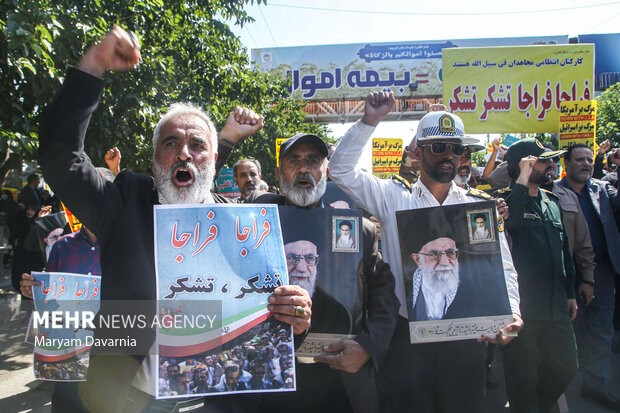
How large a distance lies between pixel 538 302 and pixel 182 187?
2.80m

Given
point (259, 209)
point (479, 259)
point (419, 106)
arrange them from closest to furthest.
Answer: point (259, 209), point (479, 259), point (419, 106)

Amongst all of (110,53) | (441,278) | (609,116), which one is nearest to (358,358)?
(441,278)

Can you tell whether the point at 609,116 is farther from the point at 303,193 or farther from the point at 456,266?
the point at 303,193

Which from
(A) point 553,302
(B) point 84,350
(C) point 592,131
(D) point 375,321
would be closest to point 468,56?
(C) point 592,131

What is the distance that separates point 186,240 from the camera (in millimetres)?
1506

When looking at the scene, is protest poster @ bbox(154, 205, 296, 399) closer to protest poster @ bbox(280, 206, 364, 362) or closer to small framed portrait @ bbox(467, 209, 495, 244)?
protest poster @ bbox(280, 206, 364, 362)

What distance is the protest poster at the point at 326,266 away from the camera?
195cm

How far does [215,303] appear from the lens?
1.49 metres

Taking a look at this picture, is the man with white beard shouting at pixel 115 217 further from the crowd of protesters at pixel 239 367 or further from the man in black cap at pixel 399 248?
the man in black cap at pixel 399 248

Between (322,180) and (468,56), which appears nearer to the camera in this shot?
(322,180)

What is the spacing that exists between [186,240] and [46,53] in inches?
130

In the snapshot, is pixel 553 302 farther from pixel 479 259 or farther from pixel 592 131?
pixel 592 131

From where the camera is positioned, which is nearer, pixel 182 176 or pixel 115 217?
pixel 115 217

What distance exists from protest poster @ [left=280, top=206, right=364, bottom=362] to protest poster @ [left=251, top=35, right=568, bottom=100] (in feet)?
70.2
